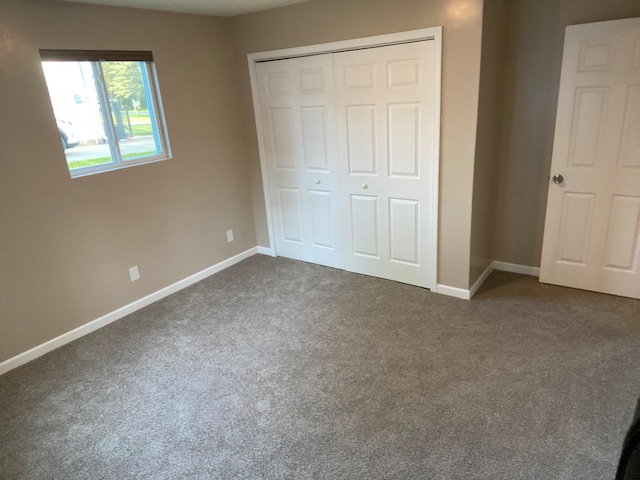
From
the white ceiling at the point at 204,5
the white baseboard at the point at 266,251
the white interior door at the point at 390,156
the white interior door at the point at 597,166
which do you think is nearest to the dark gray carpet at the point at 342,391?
the white interior door at the point at 597,166

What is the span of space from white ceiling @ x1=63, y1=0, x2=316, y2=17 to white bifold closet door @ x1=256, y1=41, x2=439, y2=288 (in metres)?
0.48

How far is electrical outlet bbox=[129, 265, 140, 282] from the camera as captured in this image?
3508mm

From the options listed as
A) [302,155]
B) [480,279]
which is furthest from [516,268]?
[302,155]

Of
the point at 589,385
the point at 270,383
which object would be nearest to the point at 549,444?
the point at 589,385

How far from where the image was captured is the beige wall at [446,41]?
282 centimetres

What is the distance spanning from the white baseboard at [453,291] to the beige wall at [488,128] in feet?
0.31

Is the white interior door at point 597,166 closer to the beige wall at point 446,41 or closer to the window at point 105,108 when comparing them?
the beige wall at point 446,41

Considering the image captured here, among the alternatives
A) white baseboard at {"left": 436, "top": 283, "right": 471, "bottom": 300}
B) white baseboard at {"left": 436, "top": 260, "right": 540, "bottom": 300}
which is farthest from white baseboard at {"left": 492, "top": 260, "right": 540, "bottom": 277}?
white baseboard at {"left": 436, "top": 283, "right": 471, "bottom": 300}

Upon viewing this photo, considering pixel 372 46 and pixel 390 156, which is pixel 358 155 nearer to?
pixel 390 156

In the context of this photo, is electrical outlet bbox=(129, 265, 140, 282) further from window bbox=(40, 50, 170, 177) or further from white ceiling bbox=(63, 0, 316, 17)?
white ceiling bbox=(63, 0, 316, 17)

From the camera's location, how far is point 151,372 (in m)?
2.75

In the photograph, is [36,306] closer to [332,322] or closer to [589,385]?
[332,322]

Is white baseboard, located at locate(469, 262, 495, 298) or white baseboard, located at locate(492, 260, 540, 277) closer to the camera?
white baseboard, located at locate(469, 262, 495, 298)

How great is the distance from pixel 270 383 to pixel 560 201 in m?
2.60
